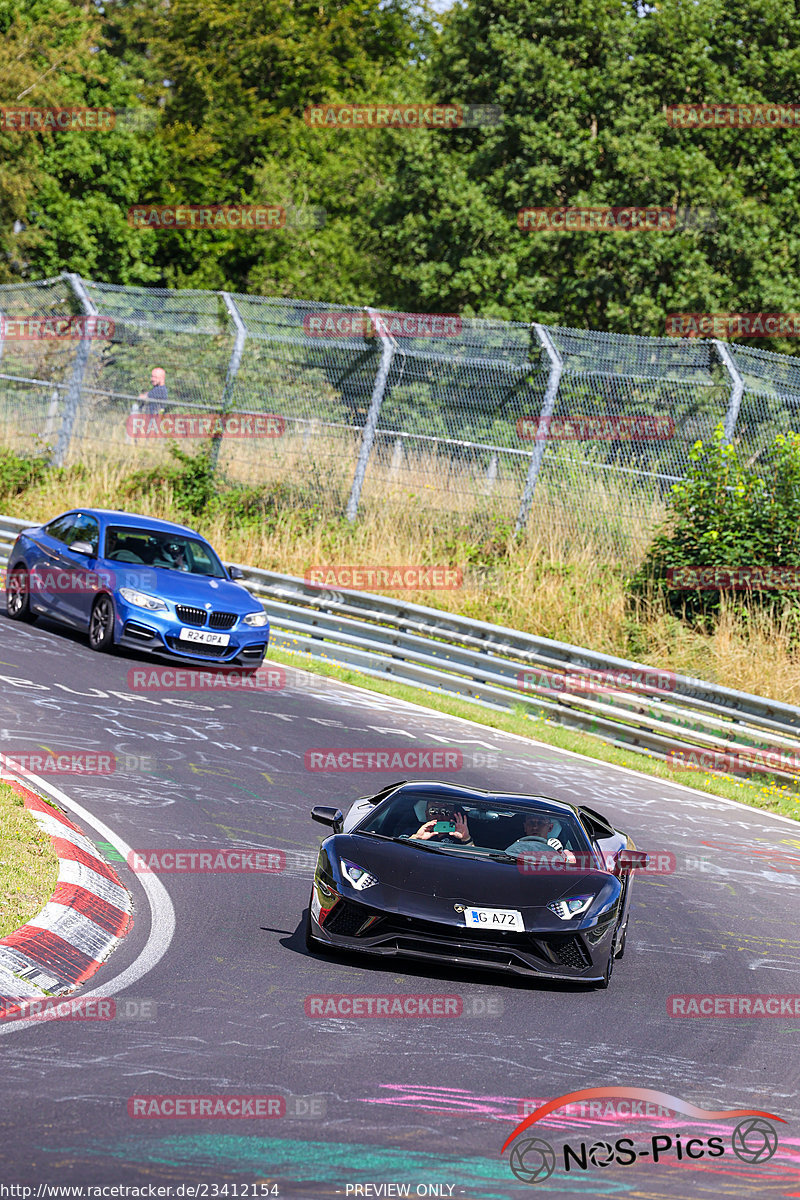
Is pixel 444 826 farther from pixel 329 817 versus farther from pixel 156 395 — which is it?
pixel 156 395

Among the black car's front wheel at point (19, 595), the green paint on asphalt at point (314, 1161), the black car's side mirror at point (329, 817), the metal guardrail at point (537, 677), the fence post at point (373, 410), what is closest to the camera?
the green paint on asphalt at point (314, 1161)

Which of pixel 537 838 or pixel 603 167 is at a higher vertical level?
pixel 603 167

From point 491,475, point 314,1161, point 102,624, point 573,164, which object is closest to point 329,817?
point 314,1161

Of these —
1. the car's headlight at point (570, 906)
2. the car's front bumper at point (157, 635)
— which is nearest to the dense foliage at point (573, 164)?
the car's front bumper at point (157, 635)

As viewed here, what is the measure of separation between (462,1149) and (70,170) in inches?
1807

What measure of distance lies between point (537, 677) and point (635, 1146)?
1153cm

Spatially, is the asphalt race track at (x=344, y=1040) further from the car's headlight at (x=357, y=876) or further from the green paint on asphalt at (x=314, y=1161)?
the car's headlight at (x=357, y=876)

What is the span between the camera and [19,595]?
672 inches

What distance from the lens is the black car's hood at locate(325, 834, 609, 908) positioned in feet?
23.0

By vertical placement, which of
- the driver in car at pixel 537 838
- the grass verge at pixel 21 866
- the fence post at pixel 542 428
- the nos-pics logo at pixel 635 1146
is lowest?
the grass verge at pixel 21 866

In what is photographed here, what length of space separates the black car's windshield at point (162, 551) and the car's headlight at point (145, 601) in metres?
0.79

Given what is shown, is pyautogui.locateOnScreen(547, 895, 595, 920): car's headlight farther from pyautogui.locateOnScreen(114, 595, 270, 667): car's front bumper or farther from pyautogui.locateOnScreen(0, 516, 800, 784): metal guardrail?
pyautogui.locateOnScreen(114, 595, 270, 667): car's front bumper

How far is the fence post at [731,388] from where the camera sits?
17.6m

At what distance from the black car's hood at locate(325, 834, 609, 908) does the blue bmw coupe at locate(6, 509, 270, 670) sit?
8.14 meters
